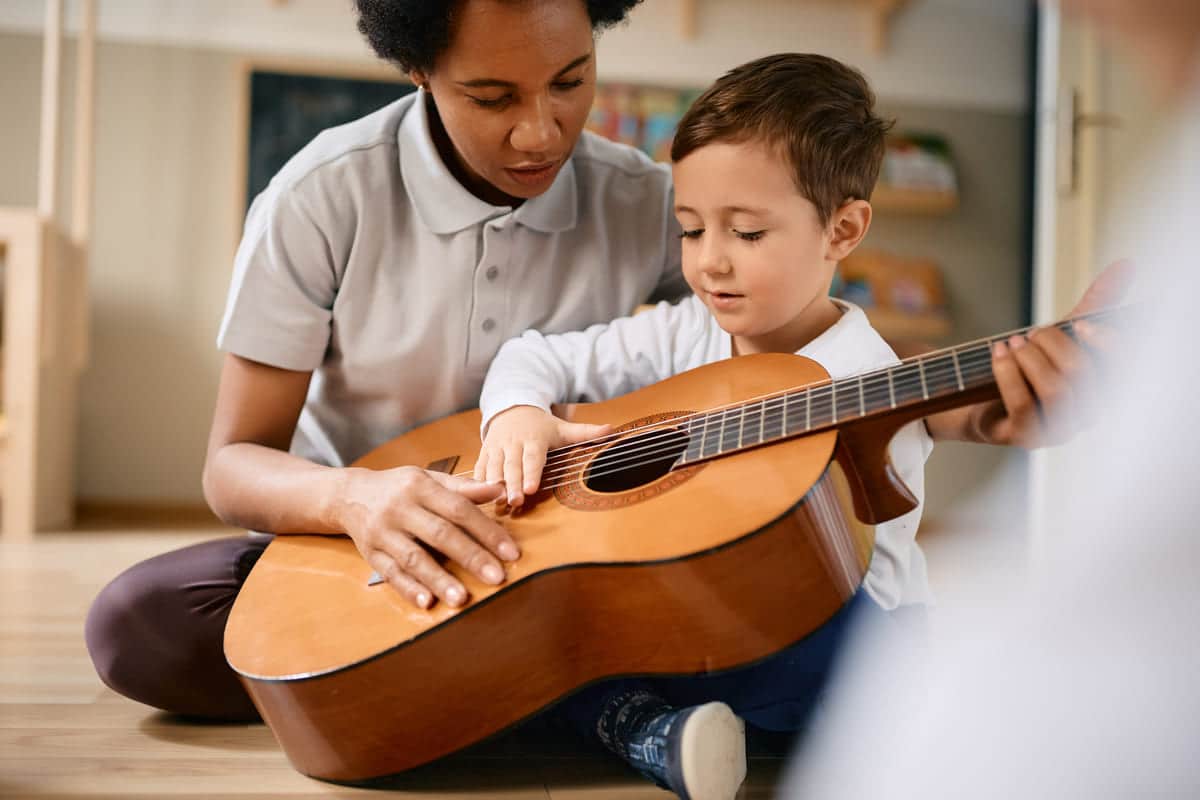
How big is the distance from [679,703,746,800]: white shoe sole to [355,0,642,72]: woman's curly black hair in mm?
689

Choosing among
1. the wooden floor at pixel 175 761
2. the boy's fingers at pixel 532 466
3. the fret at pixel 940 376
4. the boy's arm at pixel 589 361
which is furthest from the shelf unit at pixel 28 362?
the fret at pixel 940 376

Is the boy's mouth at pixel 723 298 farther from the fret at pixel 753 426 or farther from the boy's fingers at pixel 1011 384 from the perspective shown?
the boy's fingers at pixel 1011 384

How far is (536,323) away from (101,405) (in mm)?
2548

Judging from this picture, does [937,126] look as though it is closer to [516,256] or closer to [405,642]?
[516,256]

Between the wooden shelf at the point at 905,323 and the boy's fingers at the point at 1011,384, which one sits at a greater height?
the boy's fingers at the point at 1011,384

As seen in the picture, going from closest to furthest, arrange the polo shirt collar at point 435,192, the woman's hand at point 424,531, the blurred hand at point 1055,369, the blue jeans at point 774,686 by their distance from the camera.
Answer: the blurred hand at point 1055,369 → the woman's hand at point 424,531 → the blue jeans at point 774,686 → the polo shirt collar at point 435,192

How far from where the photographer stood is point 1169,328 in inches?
21.1

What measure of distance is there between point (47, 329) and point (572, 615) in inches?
102

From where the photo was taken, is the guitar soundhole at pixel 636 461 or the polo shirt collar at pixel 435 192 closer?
the guitar soundhole at pixel 636 461

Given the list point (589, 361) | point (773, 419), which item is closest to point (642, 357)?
point (589, 361)

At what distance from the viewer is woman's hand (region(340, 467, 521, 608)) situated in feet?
2.64

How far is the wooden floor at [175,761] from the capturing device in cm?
87

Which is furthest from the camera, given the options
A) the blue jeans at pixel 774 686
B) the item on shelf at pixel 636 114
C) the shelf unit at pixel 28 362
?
the item on shelf at pixel 636 114

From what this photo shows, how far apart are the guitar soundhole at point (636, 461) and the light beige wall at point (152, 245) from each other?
268 centimetres
